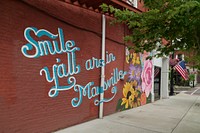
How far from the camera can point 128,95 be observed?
993 centimetres

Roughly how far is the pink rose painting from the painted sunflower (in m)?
1.51

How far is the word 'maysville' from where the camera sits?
525 cm

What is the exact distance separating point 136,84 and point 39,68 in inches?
240

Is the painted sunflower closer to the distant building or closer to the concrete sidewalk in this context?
the distant building

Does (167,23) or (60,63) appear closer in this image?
(167,23)

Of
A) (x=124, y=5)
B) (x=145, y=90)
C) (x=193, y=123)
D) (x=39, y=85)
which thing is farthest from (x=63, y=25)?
(x=145, y=90)

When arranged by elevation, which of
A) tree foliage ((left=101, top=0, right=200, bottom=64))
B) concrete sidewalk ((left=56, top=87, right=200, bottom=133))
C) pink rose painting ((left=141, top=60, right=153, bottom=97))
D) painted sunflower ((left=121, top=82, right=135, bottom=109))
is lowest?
concrete sidewalk ((left=56, top=87, right=200, bottom=133))

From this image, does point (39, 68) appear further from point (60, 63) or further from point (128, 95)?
point (128, 95)

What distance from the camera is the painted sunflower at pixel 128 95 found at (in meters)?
9.62

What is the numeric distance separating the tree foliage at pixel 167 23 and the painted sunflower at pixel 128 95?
4333 millimetres

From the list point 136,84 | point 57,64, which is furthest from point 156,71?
point 57,64

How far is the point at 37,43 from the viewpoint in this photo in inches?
209

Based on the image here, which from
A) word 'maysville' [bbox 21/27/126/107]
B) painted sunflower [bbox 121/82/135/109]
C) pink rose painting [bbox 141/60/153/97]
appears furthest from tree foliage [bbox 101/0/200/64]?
pink rose painting [bbox 141/60/153/97]

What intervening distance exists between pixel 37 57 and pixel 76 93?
69.3 inches
